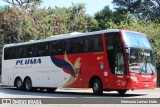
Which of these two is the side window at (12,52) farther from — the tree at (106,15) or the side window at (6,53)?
the tree at (106,15)

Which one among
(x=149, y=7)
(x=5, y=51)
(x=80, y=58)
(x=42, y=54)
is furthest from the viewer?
(x=149, y=7)

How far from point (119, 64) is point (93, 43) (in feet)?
8.01

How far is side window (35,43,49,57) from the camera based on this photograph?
87.5 ft

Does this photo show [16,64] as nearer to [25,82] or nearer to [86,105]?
[25,82]

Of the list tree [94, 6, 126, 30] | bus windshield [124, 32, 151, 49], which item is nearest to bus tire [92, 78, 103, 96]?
bus windshield [124, 32, 151, 49]

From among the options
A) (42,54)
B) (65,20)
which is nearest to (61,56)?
(42,54)

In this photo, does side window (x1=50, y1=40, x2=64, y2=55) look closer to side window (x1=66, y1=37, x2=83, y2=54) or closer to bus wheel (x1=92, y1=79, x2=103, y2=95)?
side window (x1=66, y1=37, x2=83, y2=54)

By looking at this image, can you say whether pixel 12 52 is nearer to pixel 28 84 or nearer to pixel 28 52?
pixel 28 52

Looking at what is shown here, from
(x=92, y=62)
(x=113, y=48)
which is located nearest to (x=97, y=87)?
(x=92, y=62)

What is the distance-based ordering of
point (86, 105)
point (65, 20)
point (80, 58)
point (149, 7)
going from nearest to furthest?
point (86, 105), point (80, 58), point (65, 20), point (149, 7)

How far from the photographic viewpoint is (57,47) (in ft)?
84.1

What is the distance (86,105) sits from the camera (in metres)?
16.0

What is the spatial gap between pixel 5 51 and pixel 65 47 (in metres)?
8.50

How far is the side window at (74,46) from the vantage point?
2341 centimetres
